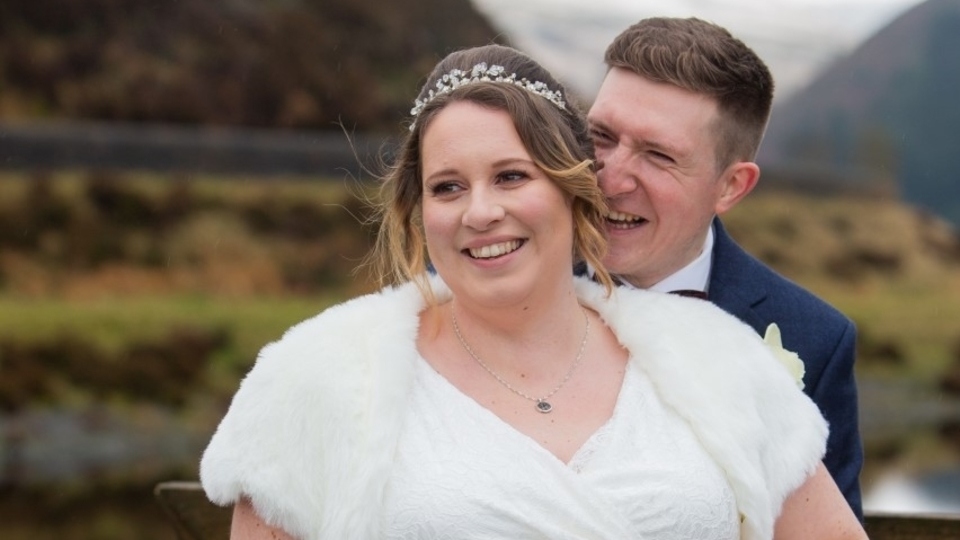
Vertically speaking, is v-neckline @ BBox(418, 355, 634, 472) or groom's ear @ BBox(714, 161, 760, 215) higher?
groom's ear @ BBox(714, 161, 760, 215)

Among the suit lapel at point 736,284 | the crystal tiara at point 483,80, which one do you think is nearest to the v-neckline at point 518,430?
the crystal tiara at point 483,80

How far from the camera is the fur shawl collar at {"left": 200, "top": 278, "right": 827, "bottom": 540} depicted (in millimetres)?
2934

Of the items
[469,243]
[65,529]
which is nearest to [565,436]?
[469,243]

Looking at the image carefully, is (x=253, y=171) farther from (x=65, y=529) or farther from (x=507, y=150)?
(x=507, y=150)

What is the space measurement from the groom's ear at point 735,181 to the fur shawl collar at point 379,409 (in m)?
0.66

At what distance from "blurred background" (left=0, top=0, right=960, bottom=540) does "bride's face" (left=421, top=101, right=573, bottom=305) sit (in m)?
0.29

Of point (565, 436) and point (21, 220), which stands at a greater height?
point (565, 436)

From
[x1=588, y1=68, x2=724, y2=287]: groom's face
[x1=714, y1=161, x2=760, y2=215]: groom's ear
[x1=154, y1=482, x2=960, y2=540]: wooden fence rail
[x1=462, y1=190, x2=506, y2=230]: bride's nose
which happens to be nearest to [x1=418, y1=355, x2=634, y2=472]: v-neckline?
[x1=462, y1=190, x2=506, y2=230]: bride's nose

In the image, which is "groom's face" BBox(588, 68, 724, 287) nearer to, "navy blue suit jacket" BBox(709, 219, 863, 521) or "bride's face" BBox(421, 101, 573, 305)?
"navy blue suit jacket" BBox(709, 219, 863, 521)

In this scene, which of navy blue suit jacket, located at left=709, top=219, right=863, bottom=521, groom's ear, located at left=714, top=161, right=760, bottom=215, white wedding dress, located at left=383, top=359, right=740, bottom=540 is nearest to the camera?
white wedding dress, located at left=383, top=359, right=740, bottom=540

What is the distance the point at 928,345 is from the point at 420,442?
25.4 metres

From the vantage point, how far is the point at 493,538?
2.94 m

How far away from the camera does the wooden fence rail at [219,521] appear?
4121 mm

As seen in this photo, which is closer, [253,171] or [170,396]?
[170,396]
